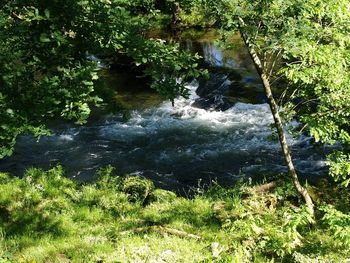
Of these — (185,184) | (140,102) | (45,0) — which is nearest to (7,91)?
(45,0)

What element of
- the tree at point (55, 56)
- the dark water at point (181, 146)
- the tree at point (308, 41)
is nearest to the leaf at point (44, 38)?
the tree at point (55, 56)

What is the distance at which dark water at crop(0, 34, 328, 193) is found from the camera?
49.1ft

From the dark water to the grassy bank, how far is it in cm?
295

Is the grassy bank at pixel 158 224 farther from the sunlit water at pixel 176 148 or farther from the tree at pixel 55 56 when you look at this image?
the sunlit water at pixel 176 148

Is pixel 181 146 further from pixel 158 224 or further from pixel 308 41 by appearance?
pixel 308 41

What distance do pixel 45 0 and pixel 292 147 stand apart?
11.9 metres

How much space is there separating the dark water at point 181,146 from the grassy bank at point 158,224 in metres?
2.95

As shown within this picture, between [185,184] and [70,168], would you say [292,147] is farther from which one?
[70,168]

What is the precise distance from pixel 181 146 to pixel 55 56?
11317 mm

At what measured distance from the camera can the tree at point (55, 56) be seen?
5.84m

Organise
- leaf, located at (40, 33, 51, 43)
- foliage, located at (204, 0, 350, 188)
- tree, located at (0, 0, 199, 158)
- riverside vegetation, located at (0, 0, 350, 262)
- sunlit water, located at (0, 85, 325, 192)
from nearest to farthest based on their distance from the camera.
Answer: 1. leaf, located at (40, 33, 51, 43)
2. tree, located at (0, 0, 199, 158)
3. riverside vegetation, located at (0, 0, 350, 262)
4. foliage, located at (204, 0, 350, 188)
5. sunlit water, located at (0, 85, 325, 192)

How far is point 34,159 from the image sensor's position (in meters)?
16.7

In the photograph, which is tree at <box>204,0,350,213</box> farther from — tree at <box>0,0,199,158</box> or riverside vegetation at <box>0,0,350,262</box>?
tree at <box>0,0,199,158</box>

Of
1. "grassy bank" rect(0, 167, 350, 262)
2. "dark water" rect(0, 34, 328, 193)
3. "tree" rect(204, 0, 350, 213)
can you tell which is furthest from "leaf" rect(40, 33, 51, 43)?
"dark water" rect(0, 34, 328, 193)
